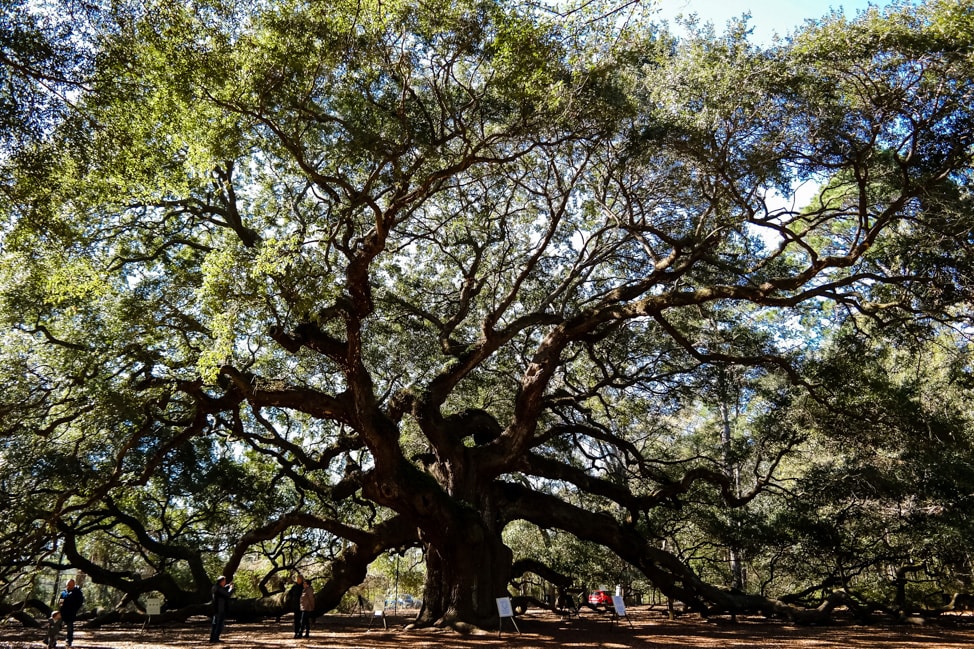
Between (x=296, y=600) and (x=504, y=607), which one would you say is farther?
(x=296, y=600)

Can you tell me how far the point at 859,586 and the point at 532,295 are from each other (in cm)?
1261

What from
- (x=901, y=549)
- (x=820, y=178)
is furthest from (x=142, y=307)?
(x=901, y=549)

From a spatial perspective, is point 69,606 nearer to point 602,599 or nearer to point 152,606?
point 152,606

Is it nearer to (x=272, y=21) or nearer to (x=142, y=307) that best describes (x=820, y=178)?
(x=272, y=21)

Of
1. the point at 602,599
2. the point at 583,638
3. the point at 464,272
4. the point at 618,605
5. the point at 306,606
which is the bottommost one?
the point at 583,638

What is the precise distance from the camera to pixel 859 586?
56.6ft

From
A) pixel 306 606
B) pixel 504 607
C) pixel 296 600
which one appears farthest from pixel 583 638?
pixel 296 600

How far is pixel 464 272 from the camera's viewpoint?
1249cm

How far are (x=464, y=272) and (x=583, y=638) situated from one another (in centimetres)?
675

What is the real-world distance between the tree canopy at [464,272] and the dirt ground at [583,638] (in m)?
0.97

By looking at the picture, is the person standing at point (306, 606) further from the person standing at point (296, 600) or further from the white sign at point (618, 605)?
the white sign at point (618, 605)

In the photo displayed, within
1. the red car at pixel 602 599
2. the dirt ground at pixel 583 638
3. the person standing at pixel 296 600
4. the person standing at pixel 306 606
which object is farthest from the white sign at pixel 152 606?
the red car at pixel 602 599

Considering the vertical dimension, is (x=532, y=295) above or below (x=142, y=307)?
above

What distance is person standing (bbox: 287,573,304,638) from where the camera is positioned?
1042 centimetres
